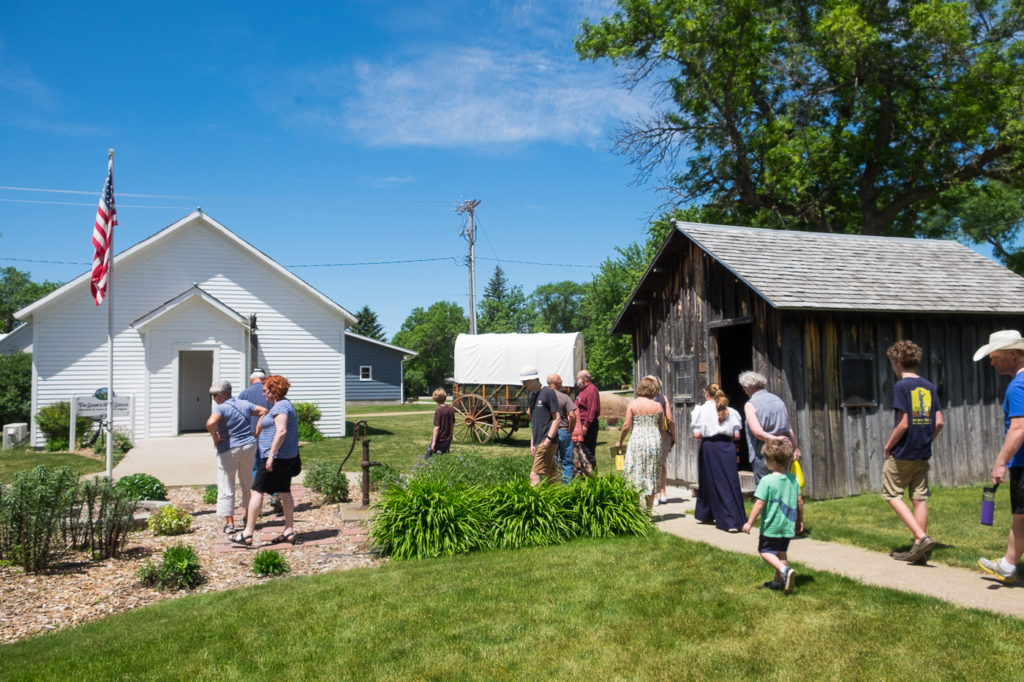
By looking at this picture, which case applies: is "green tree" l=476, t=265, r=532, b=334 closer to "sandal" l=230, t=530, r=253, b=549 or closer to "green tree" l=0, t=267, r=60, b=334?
"green tree" l=0, t=267, r=60, b=334

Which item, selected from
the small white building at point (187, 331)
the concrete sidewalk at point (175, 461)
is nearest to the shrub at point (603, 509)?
the concrete sidewalk at point (175, 461)

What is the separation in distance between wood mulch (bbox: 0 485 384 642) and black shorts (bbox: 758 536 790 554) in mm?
3740

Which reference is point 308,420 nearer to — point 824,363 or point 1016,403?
point 824,363

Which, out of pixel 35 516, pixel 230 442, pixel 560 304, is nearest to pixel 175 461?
pixel 230 442

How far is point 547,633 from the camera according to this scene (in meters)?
4.70

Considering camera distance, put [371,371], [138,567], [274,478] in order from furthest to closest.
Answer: [371,371] → [274,478] → [138,567]

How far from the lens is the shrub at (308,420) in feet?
64.5

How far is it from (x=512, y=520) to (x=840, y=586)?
3.22m

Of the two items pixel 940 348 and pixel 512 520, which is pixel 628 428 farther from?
pixel 940 348

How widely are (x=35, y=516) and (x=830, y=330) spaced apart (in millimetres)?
9873

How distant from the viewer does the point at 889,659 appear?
4.08 m

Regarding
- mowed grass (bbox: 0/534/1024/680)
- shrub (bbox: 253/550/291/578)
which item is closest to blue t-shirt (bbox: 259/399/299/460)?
shrub (bbox: 253/550/291/578)

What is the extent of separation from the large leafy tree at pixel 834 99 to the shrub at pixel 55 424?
60.9 feet

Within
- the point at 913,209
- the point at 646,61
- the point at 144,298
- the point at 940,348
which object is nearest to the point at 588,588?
the point at 940,348
